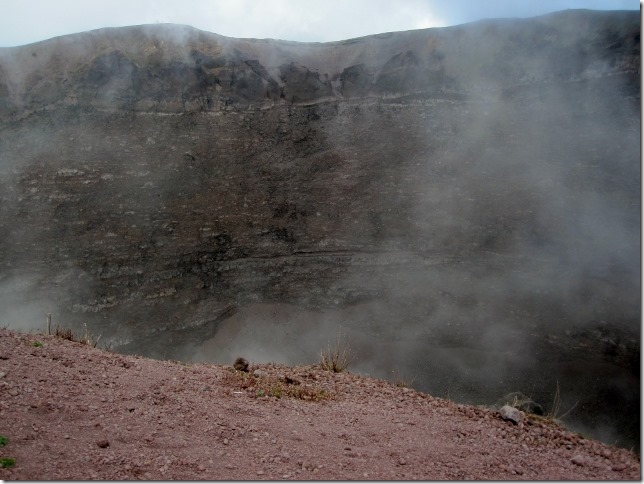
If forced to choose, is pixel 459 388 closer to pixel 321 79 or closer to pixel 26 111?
pixel 321 79

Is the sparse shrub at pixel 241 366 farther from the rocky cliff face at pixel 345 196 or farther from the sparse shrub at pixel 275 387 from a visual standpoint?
the rocky cliff face at pixel 345 196

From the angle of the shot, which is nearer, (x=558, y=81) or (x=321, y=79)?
(x=558, y=81)

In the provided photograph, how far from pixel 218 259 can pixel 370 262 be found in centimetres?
304

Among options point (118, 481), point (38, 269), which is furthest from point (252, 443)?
point (38, 269)

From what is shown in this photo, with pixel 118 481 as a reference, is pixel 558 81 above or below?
above

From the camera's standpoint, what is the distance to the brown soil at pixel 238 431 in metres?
3.18

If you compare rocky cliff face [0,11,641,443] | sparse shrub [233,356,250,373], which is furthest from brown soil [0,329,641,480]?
rocky cliff face [0,11,641,443]

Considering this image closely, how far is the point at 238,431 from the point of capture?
3777 millimetres

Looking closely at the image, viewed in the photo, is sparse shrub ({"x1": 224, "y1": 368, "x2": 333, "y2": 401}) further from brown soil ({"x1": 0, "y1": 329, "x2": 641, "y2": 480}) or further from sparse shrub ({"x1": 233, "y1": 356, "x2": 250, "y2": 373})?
sparse shrub ({"x1": 233, "y1": 356, "x2": 250, "y2": 373})

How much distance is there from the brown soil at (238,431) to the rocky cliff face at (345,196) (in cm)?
526

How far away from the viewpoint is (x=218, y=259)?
36.1ft

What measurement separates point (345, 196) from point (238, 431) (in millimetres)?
8015

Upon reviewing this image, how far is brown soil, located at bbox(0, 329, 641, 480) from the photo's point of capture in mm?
3182

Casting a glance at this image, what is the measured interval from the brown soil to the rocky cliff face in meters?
5.26
